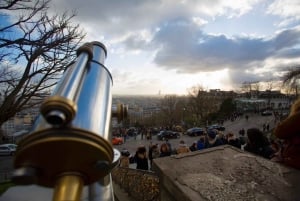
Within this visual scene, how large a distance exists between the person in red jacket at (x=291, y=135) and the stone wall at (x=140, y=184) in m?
2.86

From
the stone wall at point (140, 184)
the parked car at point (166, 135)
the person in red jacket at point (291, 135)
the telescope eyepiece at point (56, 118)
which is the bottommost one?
the parked car at point (166, 135)

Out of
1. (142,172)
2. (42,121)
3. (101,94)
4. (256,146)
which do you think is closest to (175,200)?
(101,94)

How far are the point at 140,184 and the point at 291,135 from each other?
4864mm

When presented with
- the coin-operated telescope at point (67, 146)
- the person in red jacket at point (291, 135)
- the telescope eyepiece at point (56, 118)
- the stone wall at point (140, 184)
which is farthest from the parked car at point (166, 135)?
the telescope eyepiece at point (56, 118)

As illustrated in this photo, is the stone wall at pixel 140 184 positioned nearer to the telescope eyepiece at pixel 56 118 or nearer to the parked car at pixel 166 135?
the telescope eyepiece at pixel 56 118

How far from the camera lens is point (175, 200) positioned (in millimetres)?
2055

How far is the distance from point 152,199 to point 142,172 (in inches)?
41.5

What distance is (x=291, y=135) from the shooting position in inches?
78.0

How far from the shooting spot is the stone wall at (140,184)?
5382 mm

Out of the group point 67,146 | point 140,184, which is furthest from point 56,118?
point 140,184

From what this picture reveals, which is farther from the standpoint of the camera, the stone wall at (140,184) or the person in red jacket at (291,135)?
the stone wall at (140,184)

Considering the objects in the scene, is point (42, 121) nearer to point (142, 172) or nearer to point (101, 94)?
point (101, 94)

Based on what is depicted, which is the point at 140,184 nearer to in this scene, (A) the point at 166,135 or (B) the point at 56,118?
(B) the point at 56,118

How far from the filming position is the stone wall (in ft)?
17.7
